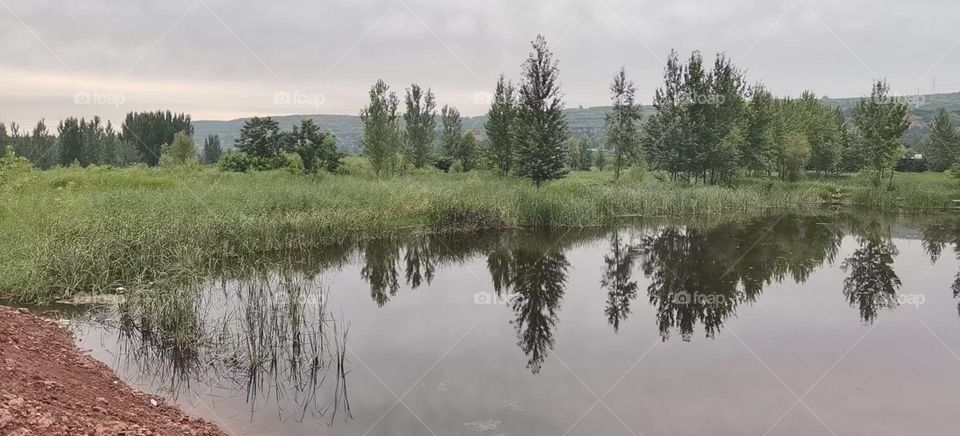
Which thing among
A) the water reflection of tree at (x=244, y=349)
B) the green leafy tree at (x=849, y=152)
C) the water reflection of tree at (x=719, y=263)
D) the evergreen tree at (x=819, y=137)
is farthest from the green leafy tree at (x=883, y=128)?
the water reflection of tree at (x=244, y=349)

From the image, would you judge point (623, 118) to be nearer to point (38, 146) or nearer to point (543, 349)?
point (543, 349)

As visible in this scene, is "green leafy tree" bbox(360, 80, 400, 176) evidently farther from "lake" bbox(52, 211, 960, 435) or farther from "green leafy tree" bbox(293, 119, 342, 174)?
"lake" bbox(52, 211, 960, 435)

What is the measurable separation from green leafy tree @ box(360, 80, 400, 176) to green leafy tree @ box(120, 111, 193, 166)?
51.0 meters

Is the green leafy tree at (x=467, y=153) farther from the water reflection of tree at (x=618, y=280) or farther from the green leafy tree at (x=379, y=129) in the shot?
the water reflection of tree at (x=618, y=280)

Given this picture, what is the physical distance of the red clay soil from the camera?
4406 mm

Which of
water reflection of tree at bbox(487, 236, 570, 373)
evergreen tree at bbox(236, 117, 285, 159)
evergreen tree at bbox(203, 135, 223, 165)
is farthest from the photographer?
evergreen tree at bbox(203, 135, 223, 165)

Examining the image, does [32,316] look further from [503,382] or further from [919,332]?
[919,332]

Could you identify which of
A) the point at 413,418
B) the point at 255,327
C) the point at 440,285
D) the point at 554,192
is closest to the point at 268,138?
the point at 554,192

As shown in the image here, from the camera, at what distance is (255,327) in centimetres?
804

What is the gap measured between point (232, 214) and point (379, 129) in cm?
1739

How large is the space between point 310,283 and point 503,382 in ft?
18.2

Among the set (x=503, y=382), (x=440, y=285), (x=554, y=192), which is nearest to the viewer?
(x=503, y=382)

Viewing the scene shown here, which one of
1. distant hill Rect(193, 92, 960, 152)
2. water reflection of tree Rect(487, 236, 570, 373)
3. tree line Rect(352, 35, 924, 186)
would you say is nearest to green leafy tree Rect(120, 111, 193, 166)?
distant hill Rect(193, 92, 960, 152)

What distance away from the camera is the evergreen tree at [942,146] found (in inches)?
1969
